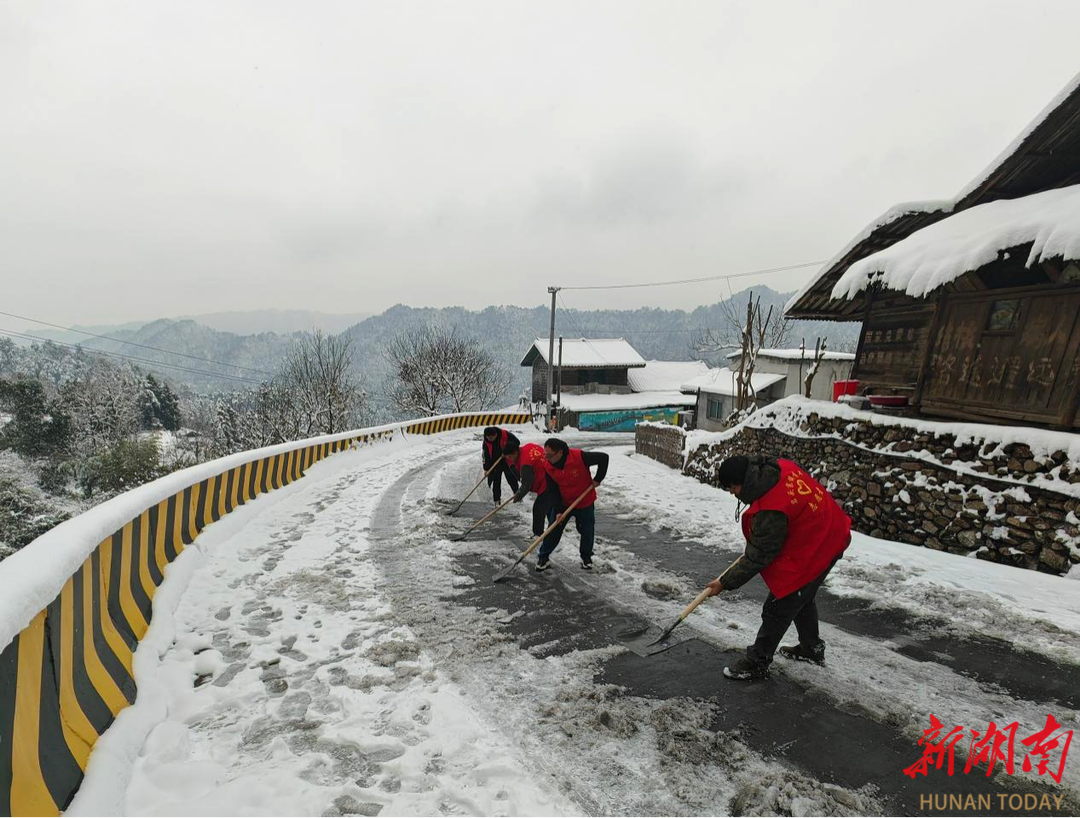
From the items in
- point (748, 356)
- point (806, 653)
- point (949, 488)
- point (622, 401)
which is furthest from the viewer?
point (622, 401)

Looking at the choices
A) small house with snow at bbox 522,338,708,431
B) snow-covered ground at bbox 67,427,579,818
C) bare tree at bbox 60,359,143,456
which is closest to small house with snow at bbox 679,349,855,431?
small house with snow at bbox 522,338,708,431

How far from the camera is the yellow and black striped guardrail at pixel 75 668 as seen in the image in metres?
1.95

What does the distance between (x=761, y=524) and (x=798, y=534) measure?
266 mm

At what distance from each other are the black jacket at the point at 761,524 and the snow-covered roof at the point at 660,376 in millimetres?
32051

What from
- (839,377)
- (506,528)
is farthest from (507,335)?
(506,528)

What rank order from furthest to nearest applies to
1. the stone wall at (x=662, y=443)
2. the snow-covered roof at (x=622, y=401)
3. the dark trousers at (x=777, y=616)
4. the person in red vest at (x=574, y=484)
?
the snow-covered roof at (x=622, y=401) → the stone wall at (x=662, y=443) → the person in red vest at (x=574, y=484) → the dark trousers at (x=777, y=616)

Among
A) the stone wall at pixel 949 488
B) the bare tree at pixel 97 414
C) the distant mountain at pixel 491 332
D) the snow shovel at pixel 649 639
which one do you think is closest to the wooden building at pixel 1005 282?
the stone wall at pixel 949 488

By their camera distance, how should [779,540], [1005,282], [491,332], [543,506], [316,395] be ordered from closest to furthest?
[779,540], [543,506], [1005,282], [316,395], [491,332]

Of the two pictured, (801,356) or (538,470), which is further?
(801,356)

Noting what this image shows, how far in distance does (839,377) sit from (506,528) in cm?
2190

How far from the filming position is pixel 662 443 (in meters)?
14.3

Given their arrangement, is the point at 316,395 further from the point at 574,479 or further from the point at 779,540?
the point at 779,540

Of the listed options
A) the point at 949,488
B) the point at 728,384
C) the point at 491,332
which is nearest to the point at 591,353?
the point at 728,384

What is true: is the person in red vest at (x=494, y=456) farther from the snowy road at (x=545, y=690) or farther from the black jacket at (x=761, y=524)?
the black jacket at (x=761, y=524)
